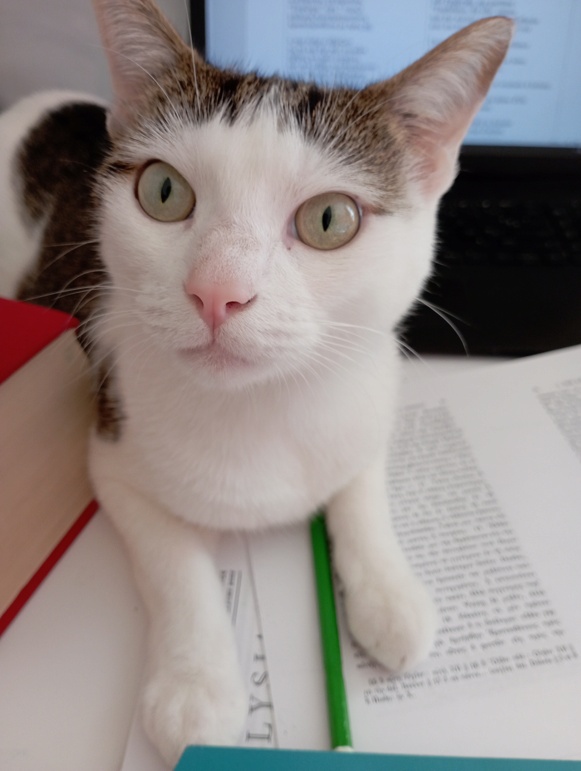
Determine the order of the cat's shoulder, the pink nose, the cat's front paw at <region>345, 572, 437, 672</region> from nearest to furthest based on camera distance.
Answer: the pink nose, the cat's front paw at <region>345, 572, 437, 672</region>, the cat's shoulder

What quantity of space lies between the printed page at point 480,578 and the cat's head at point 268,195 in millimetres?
262

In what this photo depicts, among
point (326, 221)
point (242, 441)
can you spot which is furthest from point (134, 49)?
point (242, 441)

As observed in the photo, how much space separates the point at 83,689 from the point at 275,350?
0.37m

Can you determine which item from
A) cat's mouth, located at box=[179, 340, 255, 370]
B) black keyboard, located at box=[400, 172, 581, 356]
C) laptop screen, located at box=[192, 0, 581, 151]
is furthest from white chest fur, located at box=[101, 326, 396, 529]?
laptop screen, located at box=[192, 0, 581, 151]

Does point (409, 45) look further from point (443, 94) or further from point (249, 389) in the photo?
point (249, 389)

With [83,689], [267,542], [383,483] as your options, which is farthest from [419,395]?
[83,689]

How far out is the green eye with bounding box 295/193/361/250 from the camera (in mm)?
546

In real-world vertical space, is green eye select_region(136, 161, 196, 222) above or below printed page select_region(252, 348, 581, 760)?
above

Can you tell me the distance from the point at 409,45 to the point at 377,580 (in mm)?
773

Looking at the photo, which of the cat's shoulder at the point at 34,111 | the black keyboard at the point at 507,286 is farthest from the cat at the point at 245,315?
the cat's shoulder at the point at 34,111

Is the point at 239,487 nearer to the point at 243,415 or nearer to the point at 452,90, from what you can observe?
the point at 243,415

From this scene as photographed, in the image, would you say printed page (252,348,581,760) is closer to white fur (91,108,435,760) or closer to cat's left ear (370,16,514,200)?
white fur (91,108,435,760)

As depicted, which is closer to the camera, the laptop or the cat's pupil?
the cat's pupil

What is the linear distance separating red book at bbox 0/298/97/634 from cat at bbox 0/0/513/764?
45 millimetres
